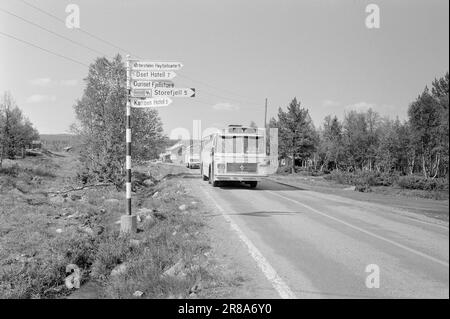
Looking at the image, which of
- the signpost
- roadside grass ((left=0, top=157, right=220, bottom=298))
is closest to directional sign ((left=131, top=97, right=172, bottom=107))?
the signpost

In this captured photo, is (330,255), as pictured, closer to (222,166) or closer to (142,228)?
(142,228)

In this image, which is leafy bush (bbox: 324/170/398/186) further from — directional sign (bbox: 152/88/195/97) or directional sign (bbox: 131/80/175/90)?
directional sign (bbox: 131/80/175/90)

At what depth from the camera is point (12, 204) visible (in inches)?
610

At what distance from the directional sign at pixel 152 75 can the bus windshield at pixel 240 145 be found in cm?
984

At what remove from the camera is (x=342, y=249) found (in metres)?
6.88

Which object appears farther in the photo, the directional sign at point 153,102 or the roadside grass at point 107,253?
the directional sign at point 153,102

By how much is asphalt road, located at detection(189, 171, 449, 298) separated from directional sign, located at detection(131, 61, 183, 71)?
4290 mm

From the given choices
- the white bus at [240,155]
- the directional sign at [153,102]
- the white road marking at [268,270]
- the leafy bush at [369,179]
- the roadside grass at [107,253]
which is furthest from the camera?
the leafy bush at [369,179]

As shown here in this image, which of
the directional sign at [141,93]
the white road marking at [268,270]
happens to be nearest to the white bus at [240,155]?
the white road marking at [268,270]

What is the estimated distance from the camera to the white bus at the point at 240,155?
18406 mm

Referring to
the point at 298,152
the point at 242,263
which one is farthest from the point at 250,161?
the point at 298,152

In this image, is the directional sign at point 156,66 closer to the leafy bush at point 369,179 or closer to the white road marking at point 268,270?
the white road marking at point 268,270

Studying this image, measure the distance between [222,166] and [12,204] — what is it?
32.2 ft
